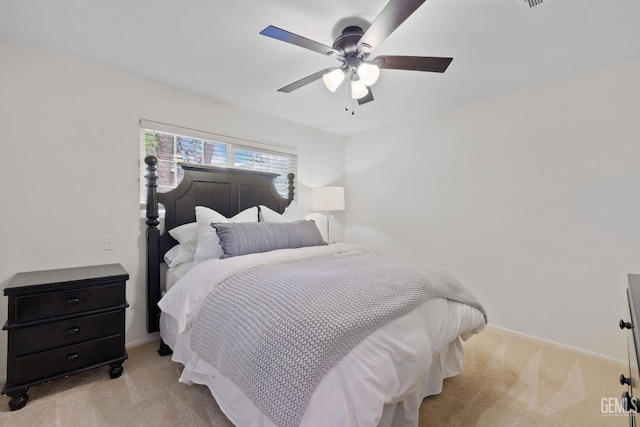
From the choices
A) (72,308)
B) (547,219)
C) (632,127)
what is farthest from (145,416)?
(632,127)

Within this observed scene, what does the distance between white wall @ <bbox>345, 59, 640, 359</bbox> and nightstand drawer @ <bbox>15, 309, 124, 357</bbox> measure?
3053 millimetres

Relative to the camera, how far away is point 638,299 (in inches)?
39.4

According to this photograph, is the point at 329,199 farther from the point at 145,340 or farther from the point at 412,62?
the point at 145,340

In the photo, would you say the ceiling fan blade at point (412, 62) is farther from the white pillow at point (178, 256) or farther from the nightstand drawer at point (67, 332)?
the nightstand drawer at point (67, 332)

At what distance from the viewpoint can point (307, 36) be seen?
189cm

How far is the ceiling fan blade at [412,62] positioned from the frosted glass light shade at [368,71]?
0.06m

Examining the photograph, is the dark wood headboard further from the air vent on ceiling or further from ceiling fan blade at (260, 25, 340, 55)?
the air vent on ceiling

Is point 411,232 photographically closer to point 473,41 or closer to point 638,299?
point 473,41

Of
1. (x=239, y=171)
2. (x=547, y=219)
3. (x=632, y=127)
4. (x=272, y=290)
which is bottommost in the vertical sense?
(x=272, y=290)

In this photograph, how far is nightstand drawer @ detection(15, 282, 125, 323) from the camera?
1.68 meters

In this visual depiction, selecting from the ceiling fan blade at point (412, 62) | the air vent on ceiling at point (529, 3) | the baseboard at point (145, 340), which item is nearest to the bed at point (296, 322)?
the baseboard at point (145, 340)

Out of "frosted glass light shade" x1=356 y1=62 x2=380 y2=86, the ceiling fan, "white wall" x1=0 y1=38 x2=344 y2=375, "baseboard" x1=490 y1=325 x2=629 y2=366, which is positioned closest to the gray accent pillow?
"white wall" x1=0 y1=38 x2=344 y2=375

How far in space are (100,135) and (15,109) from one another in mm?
476

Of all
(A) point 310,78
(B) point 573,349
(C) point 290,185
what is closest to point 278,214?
(C) point 290,185
